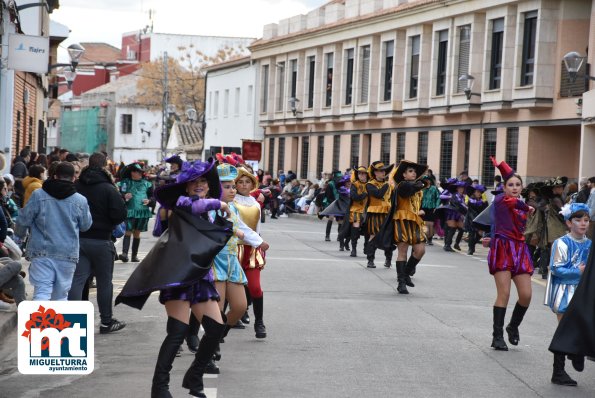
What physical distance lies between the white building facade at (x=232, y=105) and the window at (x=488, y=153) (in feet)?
72.3

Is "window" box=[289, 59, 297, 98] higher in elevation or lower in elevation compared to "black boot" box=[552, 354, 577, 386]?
higher

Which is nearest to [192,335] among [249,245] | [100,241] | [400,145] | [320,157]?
[249,245]

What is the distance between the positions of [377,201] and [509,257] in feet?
30.2

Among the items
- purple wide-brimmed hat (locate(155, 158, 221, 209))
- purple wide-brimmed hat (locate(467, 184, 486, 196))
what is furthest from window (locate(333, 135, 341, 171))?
purple wide-brimmed hat (locate(155, 158, 221, 209))

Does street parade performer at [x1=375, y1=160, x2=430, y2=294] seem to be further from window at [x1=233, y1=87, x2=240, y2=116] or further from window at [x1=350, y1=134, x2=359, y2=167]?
window at [x1=233, y1=87, x2=240, y2=116]

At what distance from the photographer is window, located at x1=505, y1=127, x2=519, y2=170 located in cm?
3791

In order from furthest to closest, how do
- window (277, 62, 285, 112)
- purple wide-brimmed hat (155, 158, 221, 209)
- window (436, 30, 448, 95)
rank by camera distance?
window (277, 62, 285, 112) < window (436, 30, 448, 95) < purple wide-brimmed hat (155, 158, 221, 209)

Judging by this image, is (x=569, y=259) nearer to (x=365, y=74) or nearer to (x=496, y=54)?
(x=496, y=54)

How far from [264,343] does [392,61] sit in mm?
37339

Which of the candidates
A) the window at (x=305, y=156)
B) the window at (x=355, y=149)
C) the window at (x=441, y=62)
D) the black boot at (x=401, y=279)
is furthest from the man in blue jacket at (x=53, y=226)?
the window at (x=305, y=156)

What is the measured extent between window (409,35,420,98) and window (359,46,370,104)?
13.3ft

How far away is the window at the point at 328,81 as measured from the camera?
5353 cm

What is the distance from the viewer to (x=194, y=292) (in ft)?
27.0

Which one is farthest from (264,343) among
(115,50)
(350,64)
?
(115,50)
